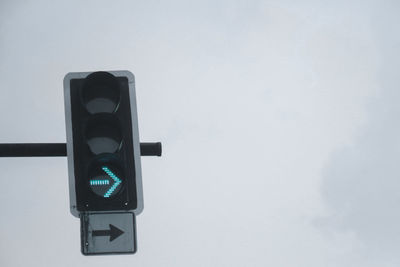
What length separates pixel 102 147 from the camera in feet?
11.4

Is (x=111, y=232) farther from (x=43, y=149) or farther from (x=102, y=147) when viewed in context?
(x=43, y=149)

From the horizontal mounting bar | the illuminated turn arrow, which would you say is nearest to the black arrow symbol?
the illuminated turn arrow

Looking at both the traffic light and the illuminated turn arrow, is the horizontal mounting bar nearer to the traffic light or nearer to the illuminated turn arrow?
the traffic light

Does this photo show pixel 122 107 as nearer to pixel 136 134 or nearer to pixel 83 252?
pixel 136 134

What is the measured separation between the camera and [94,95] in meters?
3.59

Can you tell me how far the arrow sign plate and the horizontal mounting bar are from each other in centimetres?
40

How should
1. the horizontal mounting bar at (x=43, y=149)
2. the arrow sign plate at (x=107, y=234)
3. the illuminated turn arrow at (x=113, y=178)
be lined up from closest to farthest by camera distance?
the illuminated turn arrow at (x=113, y=178) → the arrow sign plate at (x=107, y=234) → the horizontal mounting bar at (x=43, y=149)

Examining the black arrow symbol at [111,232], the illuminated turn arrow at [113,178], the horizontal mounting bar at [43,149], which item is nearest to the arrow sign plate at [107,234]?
the black arrow symbol at [111,232]

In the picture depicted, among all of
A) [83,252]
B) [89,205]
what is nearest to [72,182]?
[89,205]

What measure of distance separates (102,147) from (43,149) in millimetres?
544


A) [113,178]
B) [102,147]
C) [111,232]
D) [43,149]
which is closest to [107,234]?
[111,232]

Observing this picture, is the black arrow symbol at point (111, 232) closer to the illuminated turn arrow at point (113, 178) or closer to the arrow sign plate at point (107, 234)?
the arrow sign plate at point (107, 234)

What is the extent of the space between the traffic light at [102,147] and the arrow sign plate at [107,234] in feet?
0.20

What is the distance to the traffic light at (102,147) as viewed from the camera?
344 cm
